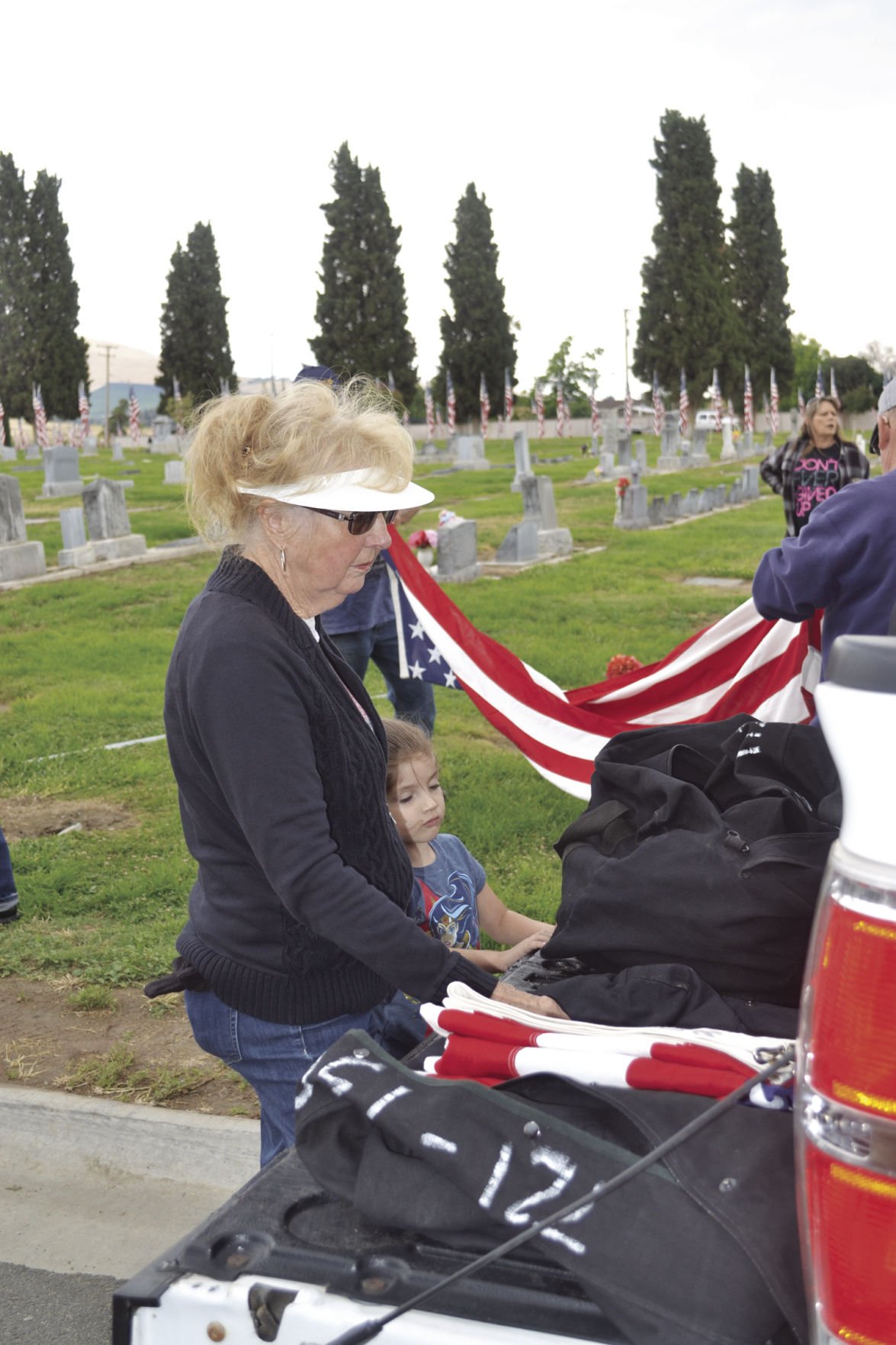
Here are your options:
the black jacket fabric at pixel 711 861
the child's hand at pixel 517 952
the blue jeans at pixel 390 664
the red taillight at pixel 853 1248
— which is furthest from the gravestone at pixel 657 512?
the red taillight at pixel 853 1248

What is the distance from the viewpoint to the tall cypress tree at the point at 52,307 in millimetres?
60125

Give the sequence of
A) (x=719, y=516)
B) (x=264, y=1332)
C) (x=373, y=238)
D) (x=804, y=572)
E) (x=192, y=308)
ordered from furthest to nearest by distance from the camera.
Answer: (x=192, y=308) → (x=373, y=238) → (x=719, y=516) → (x=804, y=572) → (x=264, y=1332)

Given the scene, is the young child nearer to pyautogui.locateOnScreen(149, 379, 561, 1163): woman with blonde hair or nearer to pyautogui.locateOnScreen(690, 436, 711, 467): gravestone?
pyautogui.locateOnScreen(149, 379, 561, 1163): woman with blonde hair

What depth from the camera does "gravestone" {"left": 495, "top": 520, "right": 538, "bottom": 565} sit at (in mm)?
17453

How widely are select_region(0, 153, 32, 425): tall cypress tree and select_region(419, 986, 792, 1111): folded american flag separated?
62907mm

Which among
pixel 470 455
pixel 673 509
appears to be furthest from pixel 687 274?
pixel 673 509

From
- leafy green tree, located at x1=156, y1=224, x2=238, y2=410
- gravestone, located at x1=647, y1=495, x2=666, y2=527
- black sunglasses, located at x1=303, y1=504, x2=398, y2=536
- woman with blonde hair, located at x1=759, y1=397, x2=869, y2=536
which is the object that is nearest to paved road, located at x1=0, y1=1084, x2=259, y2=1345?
black sunglasses, located at x1=303, y1=504, x2=398, y2=536

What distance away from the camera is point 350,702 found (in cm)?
232

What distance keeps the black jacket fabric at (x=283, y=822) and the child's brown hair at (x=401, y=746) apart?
2.52 ft

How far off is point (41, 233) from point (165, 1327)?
66.8 meters

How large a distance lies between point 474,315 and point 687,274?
11.9 metres

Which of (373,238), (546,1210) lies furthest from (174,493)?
(373,238)

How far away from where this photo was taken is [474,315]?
64.2 meters

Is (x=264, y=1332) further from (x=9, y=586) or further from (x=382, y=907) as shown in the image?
(x=9, y=586)
